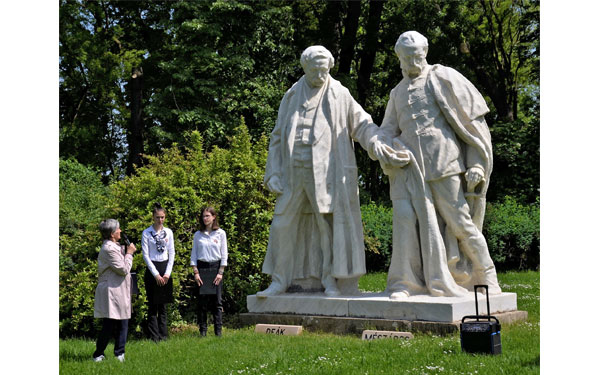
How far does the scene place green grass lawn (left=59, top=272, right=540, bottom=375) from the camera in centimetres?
610

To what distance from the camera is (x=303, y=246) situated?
940 cm

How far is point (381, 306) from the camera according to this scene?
27.2ft

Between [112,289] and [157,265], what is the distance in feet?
5.33

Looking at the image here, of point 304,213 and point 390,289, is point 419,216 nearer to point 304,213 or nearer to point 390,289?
point 390,289

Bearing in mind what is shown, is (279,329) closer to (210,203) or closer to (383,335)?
(383,335)

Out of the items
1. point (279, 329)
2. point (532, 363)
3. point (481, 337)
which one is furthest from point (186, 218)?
point (532, 363)

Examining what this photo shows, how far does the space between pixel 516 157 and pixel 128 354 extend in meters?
15.8

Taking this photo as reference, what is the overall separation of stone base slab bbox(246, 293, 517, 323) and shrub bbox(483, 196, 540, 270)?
8142 millimetres

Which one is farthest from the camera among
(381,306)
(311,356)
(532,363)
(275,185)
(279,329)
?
(275,185)

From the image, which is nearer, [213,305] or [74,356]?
[74,356]

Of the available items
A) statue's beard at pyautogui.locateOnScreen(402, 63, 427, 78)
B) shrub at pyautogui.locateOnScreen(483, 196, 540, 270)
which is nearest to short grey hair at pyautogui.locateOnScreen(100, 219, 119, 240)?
statue's beard at pyautogui.locateOnScreen(402, 63, 427, 78)

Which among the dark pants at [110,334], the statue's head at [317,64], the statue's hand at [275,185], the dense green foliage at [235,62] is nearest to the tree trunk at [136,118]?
the dense green foliage at [235,62]

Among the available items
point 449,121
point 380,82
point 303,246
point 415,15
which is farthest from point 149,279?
point 380,82

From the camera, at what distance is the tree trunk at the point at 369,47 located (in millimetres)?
22266
